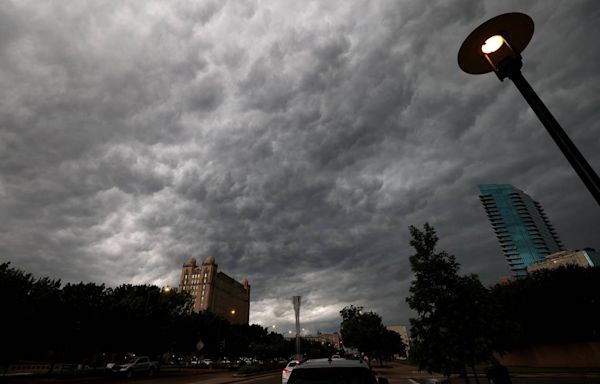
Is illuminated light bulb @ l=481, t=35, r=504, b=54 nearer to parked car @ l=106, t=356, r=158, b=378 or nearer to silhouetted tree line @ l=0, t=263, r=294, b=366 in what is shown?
silhouetted tree line @ l=0, t=263, r=294, b=366

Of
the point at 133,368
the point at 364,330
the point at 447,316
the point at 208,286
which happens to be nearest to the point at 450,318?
the point at 447,316

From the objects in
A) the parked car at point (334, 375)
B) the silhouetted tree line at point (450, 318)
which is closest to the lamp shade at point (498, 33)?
the parked car at point (334, 375)

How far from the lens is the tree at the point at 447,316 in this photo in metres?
11.2

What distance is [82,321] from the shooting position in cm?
3356

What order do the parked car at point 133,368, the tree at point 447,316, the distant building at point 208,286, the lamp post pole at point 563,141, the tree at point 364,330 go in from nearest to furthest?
the lamp post pole at point 563,141, the tree at point 447,316, the parked car at point 133,368, the tree at point 364,330, the distant building at point 208,286

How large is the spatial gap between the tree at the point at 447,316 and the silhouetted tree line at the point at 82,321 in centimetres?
3218

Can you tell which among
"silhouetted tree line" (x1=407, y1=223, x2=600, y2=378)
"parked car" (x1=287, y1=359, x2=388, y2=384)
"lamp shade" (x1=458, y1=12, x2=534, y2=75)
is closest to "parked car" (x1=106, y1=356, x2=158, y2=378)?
"silhouetted tree line" (x1=407, y1=223, x2=600, y2=378)

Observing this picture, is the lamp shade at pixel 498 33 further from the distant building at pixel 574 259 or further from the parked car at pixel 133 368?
the distant building at pixel 574 259

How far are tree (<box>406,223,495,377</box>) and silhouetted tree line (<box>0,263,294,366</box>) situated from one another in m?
32.2

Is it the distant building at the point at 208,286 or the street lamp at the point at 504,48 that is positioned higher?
the distant building at the point at 208,286

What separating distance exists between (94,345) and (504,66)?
47577 millimetres

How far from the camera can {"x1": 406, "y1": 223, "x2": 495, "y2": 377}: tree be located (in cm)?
1118

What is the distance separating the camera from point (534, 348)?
4097cm

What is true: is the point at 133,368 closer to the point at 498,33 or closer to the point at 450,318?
the point at 450,318
